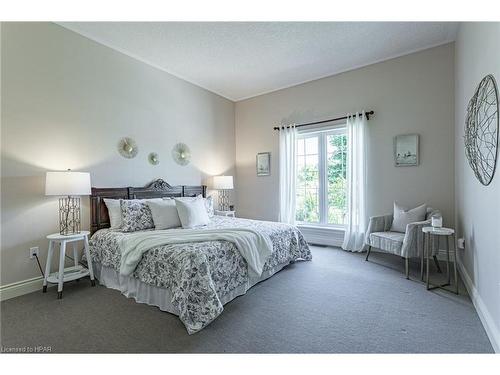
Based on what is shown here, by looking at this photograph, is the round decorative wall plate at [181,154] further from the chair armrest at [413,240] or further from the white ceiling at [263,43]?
the chair armrest at [413,240]

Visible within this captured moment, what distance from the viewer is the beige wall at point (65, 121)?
8.16 ft

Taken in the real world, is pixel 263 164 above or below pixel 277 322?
above

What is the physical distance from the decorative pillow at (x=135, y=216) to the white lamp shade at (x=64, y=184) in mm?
535

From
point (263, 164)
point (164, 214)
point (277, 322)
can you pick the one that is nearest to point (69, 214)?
point (164, 214)

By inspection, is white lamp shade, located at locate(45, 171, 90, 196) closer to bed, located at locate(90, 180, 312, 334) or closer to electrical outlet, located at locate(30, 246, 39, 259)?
bed, located at locate(90, 180, 312, 334)

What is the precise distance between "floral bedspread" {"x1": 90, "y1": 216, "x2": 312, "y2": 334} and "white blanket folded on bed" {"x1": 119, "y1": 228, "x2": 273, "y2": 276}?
0.19 ft

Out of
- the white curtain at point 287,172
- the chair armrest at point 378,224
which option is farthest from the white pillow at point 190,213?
the chair armrest at point 378,224

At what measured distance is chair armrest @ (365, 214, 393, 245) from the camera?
132 inches

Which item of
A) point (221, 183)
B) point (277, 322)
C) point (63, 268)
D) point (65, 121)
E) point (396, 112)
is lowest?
point (277, 322)

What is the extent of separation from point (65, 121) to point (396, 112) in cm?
447

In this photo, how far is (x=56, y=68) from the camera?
281 cm

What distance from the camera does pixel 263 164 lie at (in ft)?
16.5

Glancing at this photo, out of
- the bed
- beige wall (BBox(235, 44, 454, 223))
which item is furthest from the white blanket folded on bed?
beige wall (BBox(235, 44, 454, 223))

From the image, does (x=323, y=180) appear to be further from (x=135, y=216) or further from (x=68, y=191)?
(x=68, y=191)
